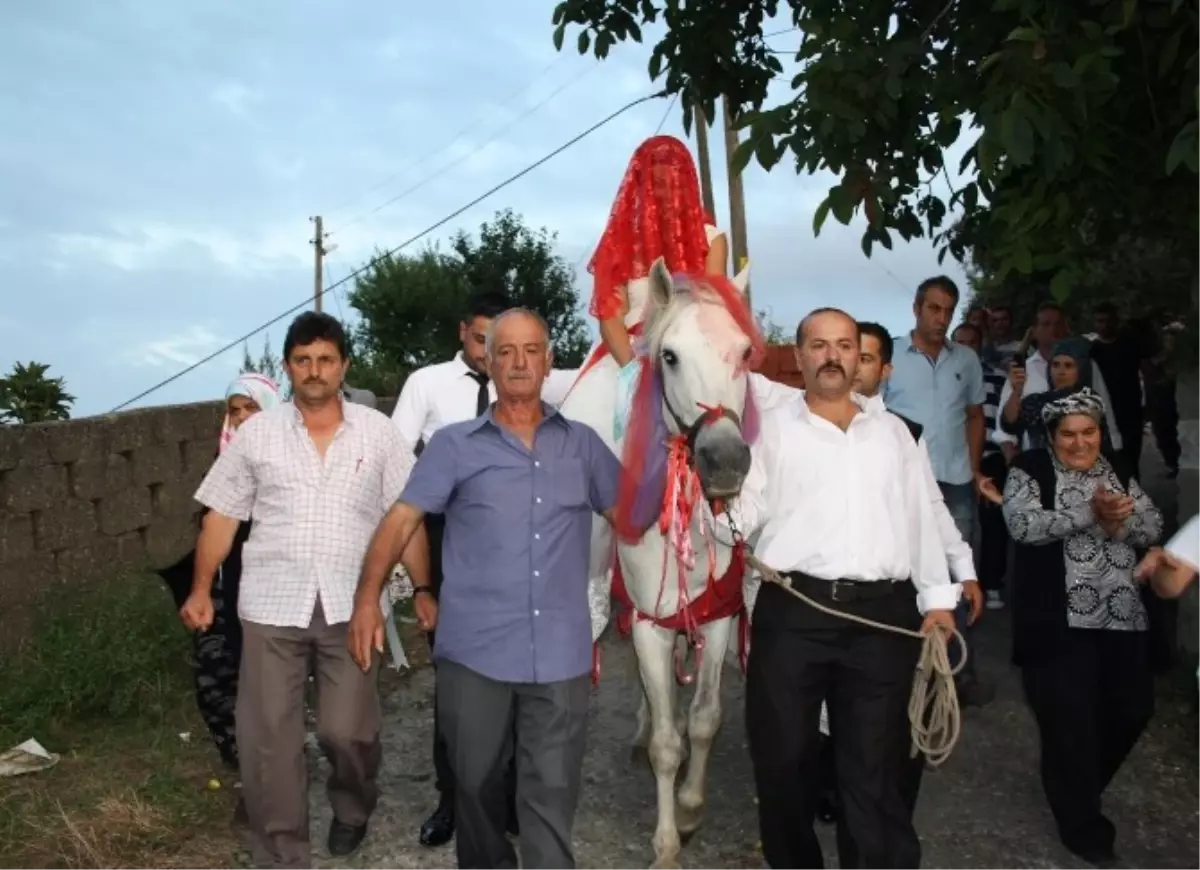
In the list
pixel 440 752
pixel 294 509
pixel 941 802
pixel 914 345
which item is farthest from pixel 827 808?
pixel 914 345

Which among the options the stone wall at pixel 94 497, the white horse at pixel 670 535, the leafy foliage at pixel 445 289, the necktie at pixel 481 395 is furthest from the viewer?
the leafy foliage at pixel 445 289

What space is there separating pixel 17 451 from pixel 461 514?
14.7 feet

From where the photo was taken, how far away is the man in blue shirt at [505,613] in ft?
11.7

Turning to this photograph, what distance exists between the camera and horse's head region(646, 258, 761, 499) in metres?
3.62

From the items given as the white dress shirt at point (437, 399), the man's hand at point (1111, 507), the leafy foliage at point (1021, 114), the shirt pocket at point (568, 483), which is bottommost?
the man's hand at point (1111, 507)

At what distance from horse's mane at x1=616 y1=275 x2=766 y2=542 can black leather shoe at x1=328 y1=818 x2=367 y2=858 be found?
169 cm

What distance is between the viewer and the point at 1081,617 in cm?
457

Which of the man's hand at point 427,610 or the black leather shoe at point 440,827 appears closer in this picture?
the man's hand at point 427,610

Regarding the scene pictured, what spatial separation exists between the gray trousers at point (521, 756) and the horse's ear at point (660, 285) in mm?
1312

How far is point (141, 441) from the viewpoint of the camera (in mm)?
8422

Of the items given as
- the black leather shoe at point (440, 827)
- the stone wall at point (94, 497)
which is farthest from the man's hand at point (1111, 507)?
the stone wall at point (94, 497)

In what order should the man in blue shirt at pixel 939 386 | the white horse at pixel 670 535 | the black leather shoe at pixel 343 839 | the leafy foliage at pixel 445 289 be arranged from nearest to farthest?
the white horse at pixel 670 535
the black leather shoe at pixel 343 839
the man in blue shirt at pixel 939 386
the leafy foliage at pixel 445 289

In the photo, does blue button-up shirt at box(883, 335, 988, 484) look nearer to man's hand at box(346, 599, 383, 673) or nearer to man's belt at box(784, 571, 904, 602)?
man's belt at box(784, 571, 904, 602)

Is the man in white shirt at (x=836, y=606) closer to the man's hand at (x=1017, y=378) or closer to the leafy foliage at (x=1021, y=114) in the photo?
the leafy foliage at (x=1021, y=114)
